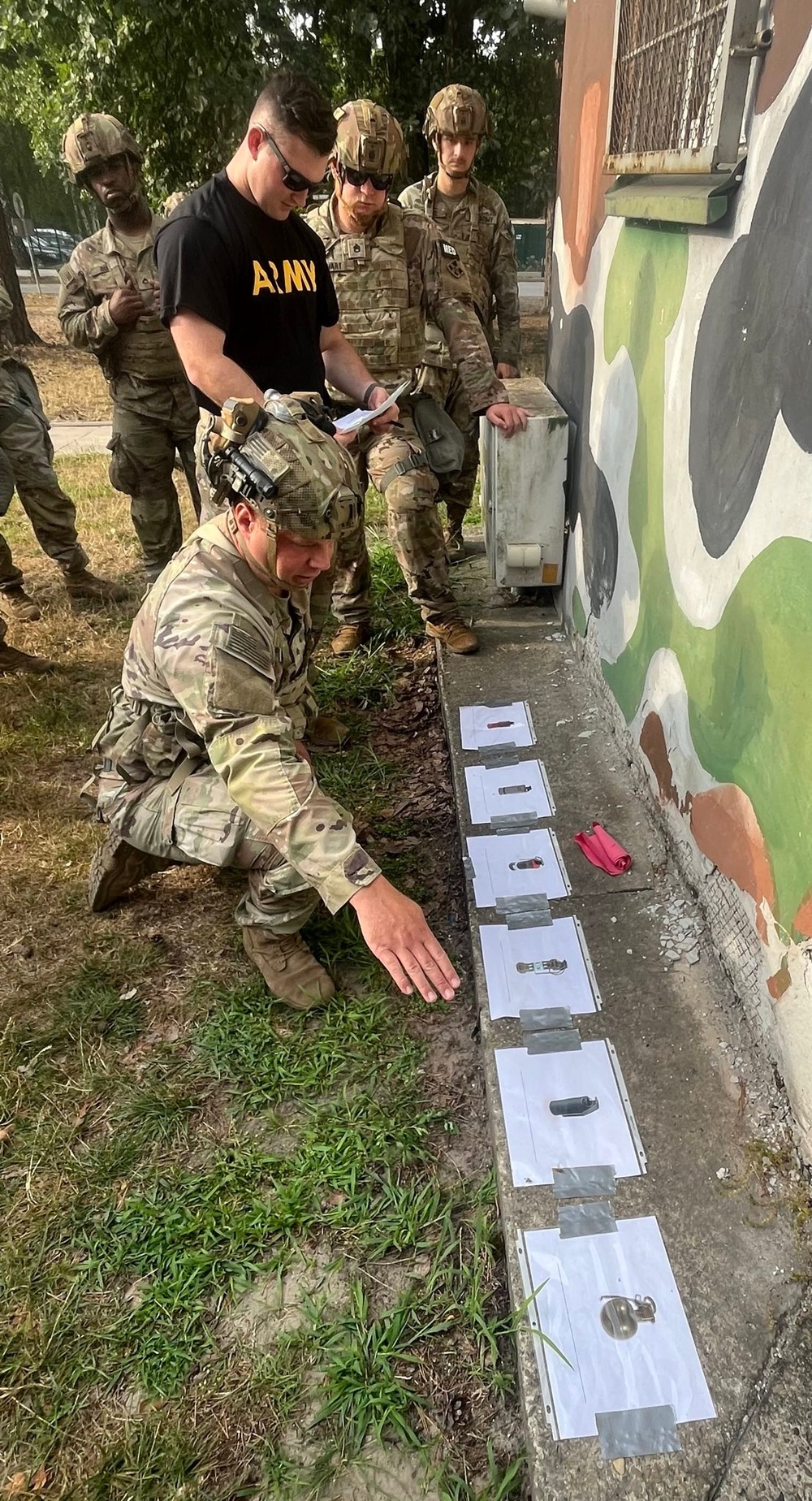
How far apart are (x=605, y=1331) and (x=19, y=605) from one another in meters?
4.32

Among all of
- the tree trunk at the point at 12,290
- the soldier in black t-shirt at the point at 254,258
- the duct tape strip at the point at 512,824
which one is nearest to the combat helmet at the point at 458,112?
the soldier in black t-shirt at the point at 254,258

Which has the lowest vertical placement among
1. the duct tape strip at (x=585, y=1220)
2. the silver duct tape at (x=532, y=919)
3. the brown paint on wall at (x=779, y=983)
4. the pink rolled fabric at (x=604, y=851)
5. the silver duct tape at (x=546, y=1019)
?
the duct tape strip at (x=585, y=1220)

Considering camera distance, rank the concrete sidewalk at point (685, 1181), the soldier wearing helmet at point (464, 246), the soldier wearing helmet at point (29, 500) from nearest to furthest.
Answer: the concrete sidewalk at point (685, 1181) → the soldier wearing helmet at point (464, 246) → the soldier wearing helmet at point (29, 500)

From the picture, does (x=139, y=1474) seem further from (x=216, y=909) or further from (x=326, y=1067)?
(x=216, y=909)

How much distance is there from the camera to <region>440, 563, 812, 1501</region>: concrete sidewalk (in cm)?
147

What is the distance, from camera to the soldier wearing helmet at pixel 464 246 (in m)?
4.22

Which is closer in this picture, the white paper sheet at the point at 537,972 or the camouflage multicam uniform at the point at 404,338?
the white paper sheet at the point at 537,972

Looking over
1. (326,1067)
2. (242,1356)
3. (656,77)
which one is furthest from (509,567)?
(242,1356)

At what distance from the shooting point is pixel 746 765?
6.80ft

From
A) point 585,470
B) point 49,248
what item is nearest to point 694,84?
point 585,470

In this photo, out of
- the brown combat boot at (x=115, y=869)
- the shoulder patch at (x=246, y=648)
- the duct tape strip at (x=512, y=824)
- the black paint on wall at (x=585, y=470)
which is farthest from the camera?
the black paint on wall at (x=585, y=470)

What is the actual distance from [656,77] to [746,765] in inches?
71.9

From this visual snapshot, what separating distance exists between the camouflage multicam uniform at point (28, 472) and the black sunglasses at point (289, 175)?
215cm

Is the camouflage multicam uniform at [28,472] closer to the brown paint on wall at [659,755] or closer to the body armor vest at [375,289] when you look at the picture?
the body armor vest at [375,289]
